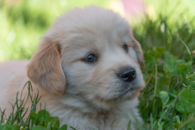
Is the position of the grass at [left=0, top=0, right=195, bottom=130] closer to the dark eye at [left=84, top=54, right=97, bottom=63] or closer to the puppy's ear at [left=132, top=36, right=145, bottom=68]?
the puppy's ear at [left=132, top=36, right=145, bottom=68]

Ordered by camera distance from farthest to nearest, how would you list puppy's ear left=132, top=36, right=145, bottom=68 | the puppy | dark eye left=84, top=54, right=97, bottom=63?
1. puppy's ear left=132, top=36, right=145, bottom=68
2. dark eye left=84, top=54, right=97, bottom=63
3. the puppy

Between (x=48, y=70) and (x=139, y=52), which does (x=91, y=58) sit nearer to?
(x=48, y=70)

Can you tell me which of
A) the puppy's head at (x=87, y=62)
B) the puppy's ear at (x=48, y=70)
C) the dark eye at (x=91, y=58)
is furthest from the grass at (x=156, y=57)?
the dark eye at (x=91, y=58)

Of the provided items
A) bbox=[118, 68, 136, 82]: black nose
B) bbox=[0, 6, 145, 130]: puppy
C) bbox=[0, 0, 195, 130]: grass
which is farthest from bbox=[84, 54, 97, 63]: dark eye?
bbox=[0, 0, 195, 130]: grass

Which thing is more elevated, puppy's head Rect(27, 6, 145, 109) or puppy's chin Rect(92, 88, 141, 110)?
puppy's head Rect(27, 6, 145, 109)

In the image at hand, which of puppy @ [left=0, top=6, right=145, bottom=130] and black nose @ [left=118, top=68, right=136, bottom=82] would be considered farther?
puppy @ [left=0, top=6, right=145, bottom=130]

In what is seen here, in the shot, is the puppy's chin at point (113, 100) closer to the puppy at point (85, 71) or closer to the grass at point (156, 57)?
the puppy at point (85, 71)
